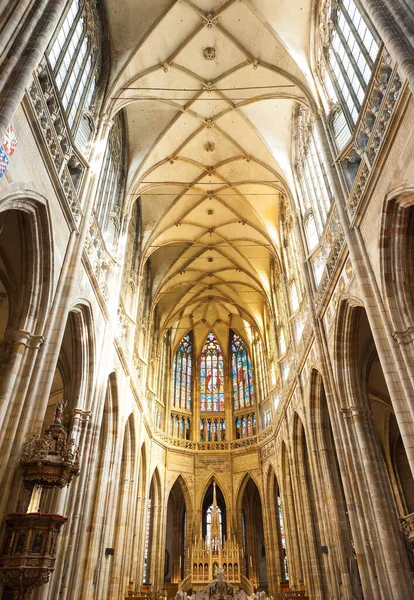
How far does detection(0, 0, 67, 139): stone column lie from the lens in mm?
7797

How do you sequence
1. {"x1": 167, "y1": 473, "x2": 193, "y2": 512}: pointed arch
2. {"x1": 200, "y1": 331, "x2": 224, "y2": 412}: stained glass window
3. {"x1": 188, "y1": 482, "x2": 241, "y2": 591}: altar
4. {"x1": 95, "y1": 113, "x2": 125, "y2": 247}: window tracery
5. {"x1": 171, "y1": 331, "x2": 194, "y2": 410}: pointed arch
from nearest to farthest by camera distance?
{"x1": 95, "y1": 113, "x2": 125, "y2": 247}: window tracery, {"x1": 188, "y1": 482, "x2": 241, "y2": 591}: altar, {"x1": 167, "y1": 473, "x2": 193, "y2": 512}: pointed arch, {"x1": 171, "y1": 331, "x2": 194, "y2": 410}: pointed arch, {"x1": 200, "y1": 331, "x2": 224, "y2": 412}: stained glass window

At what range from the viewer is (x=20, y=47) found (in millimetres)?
8391

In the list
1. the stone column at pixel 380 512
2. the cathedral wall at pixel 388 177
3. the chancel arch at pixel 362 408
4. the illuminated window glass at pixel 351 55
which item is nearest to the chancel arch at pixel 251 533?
the chancel arch at pixel 362 408

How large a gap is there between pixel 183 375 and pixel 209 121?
682 inches

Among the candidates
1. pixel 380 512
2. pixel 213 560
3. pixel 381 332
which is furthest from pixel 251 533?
pixel 381 332

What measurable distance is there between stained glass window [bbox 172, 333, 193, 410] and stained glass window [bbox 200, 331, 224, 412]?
0.87 metres

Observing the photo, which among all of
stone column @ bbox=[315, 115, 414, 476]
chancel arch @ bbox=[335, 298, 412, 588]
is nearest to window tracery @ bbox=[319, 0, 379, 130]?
stone column @ bbox=[315, 115, 414, 476]

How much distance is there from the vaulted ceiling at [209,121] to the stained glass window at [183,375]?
617 cm

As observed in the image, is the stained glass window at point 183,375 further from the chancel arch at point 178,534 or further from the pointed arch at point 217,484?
the chancel arch at point 178,534

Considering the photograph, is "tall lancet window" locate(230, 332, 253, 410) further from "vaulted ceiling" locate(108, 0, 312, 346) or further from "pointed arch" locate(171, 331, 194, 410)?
"vaulted ceiling" locate(108, 0, 312, 346)

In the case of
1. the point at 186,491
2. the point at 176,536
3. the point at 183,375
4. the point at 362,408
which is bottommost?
the point at 362,408

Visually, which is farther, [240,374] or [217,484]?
[240,374]

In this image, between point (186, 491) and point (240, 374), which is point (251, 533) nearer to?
point (186, 491)

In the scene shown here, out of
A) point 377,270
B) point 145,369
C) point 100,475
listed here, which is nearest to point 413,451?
point 377,270
